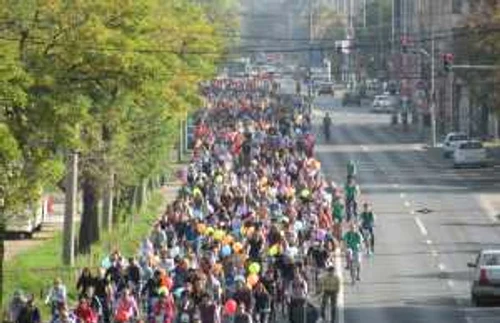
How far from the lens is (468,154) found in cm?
8088

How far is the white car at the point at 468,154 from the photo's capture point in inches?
3177

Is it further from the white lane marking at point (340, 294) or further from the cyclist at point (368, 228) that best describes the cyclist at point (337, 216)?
the white lane marking at point (340, 294)

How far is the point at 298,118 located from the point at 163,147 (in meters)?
34.7

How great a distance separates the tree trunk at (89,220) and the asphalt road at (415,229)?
8.10m

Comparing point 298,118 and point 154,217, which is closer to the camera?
point 154,217

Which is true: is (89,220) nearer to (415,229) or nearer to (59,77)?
(415,229)

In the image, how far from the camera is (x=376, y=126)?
117375 millimetres

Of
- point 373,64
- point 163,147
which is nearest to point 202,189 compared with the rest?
point 163,147

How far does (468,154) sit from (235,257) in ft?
144

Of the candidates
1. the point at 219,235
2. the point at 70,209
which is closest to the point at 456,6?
the point at 70,209

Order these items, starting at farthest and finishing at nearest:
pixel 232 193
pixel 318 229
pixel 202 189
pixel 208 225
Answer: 1. pixel 202 189
2. pixel 232 193
3. pixel 208 225
4. pixel 318 229

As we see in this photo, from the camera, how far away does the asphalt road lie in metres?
38.3

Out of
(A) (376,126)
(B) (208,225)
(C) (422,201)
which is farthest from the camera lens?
(A) (376,126)

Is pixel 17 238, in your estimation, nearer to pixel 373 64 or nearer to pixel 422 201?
pixel 422 201
